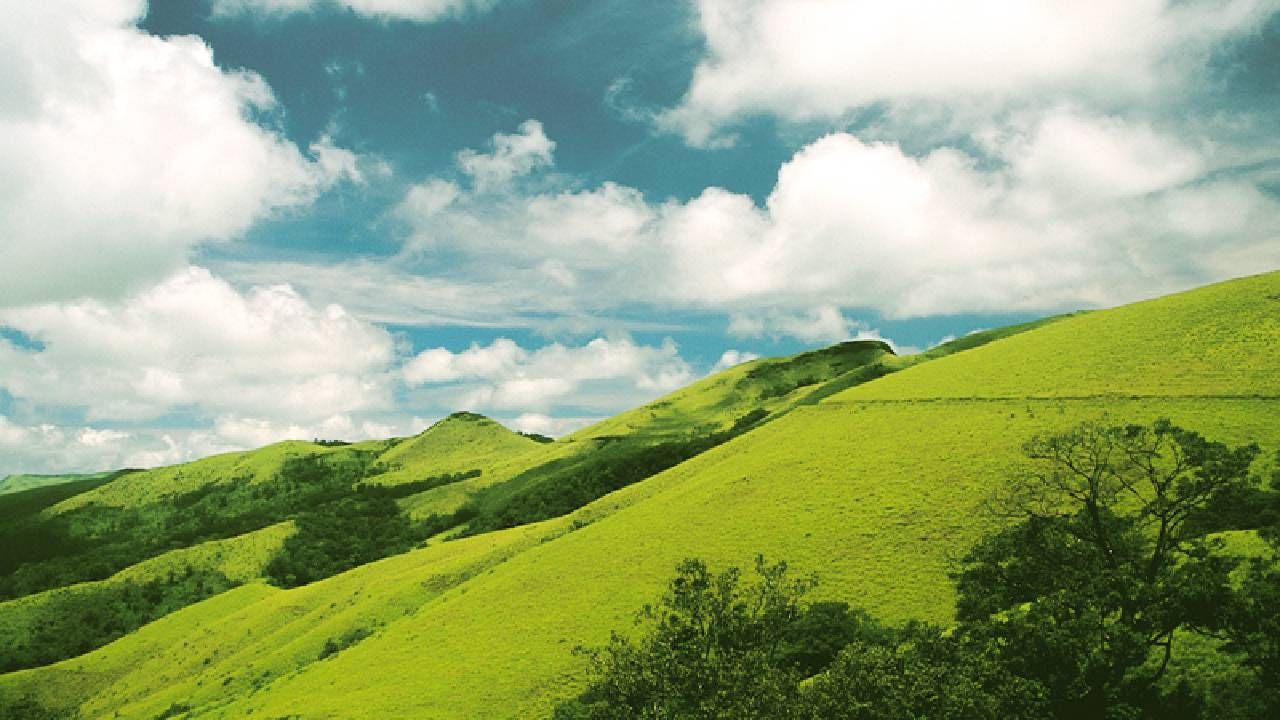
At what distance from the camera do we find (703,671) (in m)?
43.3

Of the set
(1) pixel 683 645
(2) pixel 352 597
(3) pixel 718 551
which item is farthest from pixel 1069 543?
(2) pixel 352 597

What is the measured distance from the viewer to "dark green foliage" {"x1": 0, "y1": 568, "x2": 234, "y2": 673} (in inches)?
6457

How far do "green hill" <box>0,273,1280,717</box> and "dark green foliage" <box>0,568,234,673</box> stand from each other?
40.4 metres

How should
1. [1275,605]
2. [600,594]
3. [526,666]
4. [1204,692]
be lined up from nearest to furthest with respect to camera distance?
[1275,605]
[1204,692]
[526,666]
[600,594]

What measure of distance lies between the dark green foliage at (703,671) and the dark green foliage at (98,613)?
17372 centimetres

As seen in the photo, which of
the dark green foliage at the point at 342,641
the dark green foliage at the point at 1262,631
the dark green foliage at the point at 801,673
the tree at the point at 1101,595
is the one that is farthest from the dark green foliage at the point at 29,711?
the dark green foliage at the point at 1262,631

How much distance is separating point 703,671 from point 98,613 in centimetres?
20409

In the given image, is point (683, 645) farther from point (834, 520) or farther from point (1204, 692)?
point (834, 520)

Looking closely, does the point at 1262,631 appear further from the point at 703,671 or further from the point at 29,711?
the point at 29,711

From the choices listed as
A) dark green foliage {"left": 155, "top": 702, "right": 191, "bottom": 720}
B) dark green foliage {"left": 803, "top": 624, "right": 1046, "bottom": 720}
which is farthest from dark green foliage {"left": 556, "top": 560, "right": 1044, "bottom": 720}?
dark green foliage {"left": 155, "top": 702, "right": 191, "bottom": 720}

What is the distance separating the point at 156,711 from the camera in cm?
9419

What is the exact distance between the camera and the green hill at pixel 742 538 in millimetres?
69688

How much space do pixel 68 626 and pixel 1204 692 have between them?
224859mm

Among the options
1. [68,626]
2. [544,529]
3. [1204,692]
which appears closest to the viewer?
[1204,692]
